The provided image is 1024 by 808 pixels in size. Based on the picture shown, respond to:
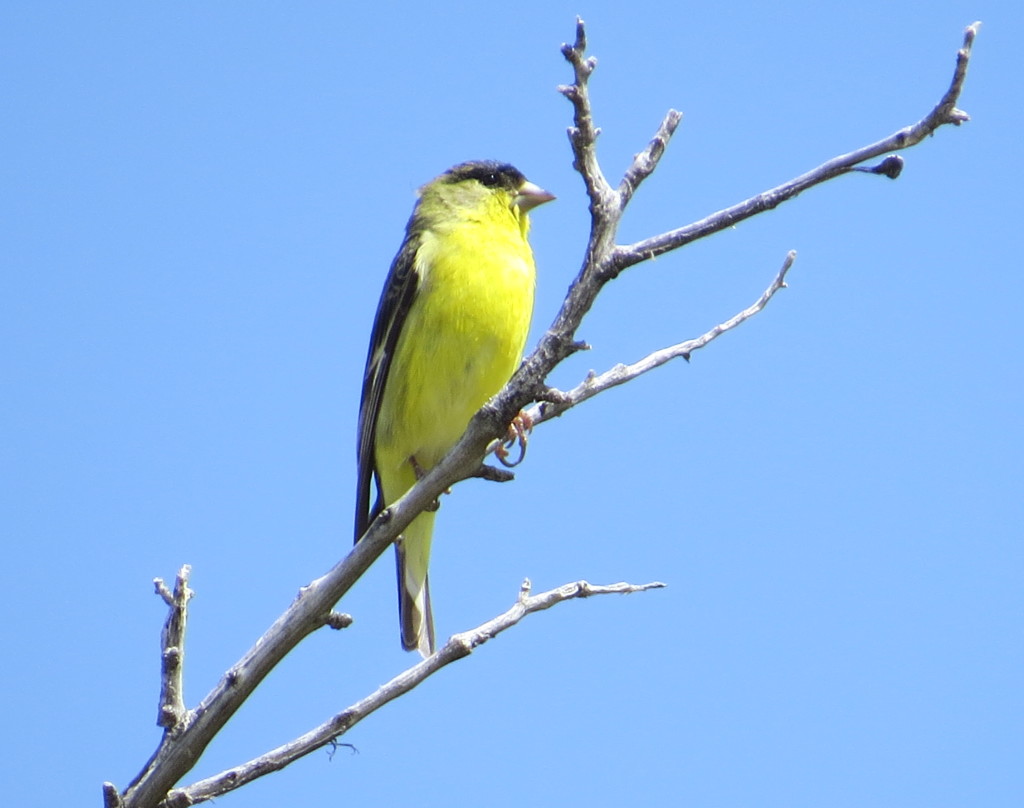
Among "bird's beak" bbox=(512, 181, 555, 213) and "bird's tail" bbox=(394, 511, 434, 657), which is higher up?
"bird's beak" bbox=(512, 181, 555, 213)

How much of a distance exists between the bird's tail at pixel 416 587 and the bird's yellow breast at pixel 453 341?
32 cm

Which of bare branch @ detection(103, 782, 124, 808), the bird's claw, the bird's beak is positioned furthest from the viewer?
the bird's beak

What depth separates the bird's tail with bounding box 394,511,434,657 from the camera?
5.48m

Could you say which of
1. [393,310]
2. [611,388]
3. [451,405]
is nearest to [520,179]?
[393,310]

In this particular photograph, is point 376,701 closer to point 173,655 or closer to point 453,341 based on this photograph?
point 173,655

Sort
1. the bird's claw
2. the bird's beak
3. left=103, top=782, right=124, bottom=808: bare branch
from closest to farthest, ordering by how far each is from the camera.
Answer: left=103, top=782, right=124, bottom=808: bare branch < the bird's claw < the bird's beak

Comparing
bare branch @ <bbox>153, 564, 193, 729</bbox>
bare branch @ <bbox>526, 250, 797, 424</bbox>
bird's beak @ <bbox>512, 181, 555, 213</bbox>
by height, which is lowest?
bare branch @ <bbox>153, 564, 193, 729</bbox>

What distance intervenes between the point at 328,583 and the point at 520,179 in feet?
10.6

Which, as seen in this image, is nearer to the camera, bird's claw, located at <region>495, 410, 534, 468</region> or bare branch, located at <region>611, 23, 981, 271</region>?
bare branch, located at <region>611, 23, 981, 271</region>

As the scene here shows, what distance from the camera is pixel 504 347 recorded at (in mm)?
5148

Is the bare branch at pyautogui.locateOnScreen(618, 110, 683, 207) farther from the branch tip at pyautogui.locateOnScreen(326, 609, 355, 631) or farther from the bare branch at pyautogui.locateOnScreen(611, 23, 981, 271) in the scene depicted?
the branch tip at pyautogui.locateOnScreen(326, 609, 355, 631)

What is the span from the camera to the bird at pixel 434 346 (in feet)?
17.0

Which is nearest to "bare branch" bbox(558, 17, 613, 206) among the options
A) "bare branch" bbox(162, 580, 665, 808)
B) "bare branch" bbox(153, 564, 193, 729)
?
"bare branch" bbox(162, 580, 665, 808)

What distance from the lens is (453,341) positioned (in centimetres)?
516
